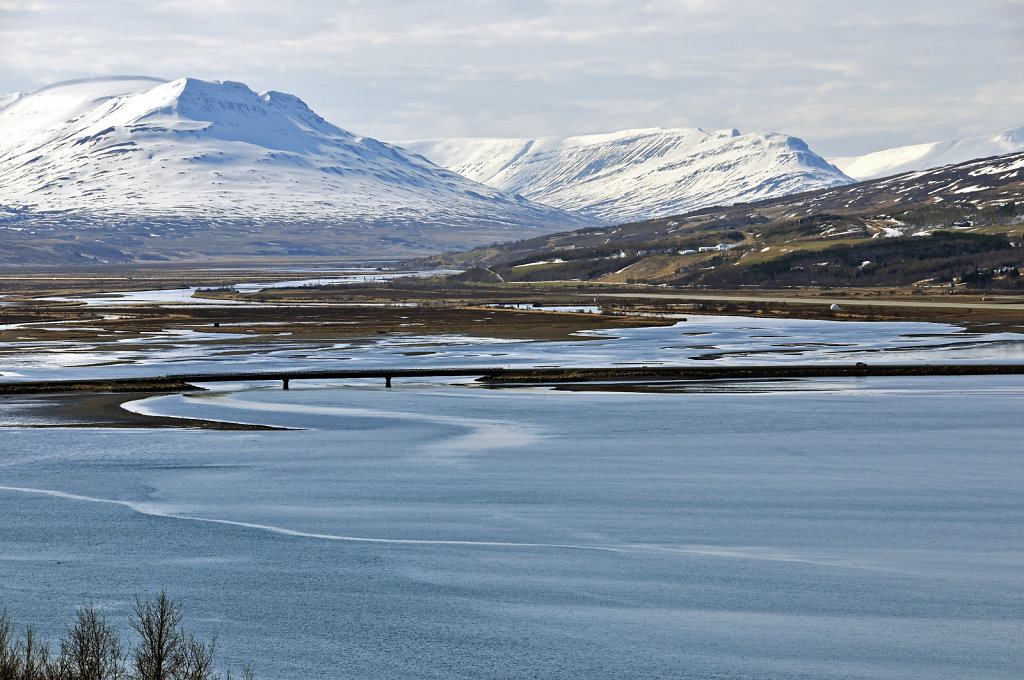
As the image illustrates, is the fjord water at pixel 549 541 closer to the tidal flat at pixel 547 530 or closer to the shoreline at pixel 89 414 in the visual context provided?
the tidal flat at pixel 547 530

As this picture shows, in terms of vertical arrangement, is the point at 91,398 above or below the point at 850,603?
above

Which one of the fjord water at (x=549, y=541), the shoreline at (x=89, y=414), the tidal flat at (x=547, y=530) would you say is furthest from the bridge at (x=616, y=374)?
the fjord water at (x=549, y=541)

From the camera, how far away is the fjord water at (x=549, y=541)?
85.6 feet

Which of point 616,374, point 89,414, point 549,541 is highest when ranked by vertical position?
point 616,374

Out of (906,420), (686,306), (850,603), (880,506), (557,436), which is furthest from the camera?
(686,306)

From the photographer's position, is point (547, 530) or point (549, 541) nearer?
point (549, 541)

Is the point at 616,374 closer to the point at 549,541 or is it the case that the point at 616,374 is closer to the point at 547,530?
the point at 547,530

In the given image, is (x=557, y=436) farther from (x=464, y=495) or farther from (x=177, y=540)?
(x=177, y=540)

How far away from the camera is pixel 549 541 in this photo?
3453 cm

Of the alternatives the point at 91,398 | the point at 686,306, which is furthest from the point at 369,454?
the point at 686,306

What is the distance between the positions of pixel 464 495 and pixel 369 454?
9.04 meters

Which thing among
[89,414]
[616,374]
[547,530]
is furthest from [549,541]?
[616,374]

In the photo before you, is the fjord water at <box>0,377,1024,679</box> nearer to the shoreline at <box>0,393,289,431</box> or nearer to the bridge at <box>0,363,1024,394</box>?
the shoreline at <box>0,393,289,431</box>

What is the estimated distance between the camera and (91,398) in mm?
64125
